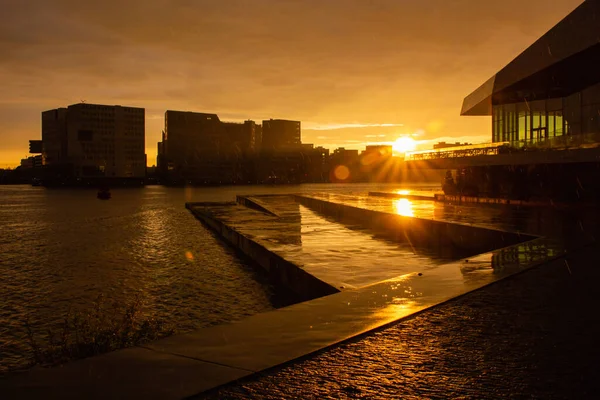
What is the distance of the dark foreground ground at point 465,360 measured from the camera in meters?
4.61

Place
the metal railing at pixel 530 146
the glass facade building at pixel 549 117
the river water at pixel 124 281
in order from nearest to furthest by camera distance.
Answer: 1. the river water at pixel 124 281
2. the metal railing at pixel 530 146
3. the glass facade building at pixel 549 117

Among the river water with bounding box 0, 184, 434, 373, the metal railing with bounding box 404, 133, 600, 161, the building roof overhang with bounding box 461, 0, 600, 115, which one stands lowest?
the river water with bounding box 0, 184, 434, 373

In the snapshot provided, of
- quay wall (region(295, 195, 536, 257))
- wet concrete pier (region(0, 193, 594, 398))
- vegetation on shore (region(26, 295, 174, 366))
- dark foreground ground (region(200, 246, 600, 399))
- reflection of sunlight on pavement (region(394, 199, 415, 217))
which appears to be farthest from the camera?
reflection of sunlight on pavement (region(394, 199, 415, 217))

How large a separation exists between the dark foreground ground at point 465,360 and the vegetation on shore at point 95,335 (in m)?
3.76

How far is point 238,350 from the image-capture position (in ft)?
18.7

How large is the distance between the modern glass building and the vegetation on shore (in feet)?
85.9

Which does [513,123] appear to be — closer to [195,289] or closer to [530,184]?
[530,184]

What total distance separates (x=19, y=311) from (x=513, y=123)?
151 ft

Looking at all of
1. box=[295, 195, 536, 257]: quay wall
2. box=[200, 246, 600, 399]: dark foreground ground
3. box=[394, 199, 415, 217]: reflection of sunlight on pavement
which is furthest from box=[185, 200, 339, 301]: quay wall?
box=[394, 199, 415, 217]: reflection of sunlight on pavement

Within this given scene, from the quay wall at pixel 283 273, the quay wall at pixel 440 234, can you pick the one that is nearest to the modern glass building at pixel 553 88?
the quay wall at pixel 440 234

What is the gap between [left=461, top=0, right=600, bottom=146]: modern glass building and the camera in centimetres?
2897

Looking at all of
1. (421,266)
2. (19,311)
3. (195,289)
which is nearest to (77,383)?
(19,311)

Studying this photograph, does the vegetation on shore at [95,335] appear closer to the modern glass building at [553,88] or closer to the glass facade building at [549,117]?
the modern glass building at [553,88]

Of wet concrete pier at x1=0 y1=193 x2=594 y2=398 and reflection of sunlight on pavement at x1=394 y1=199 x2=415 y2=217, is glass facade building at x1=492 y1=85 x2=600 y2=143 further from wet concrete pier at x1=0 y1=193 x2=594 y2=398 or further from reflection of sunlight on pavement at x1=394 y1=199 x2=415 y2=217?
wet concrete pier at x1=0 y1=193 x2=594 y2=398
